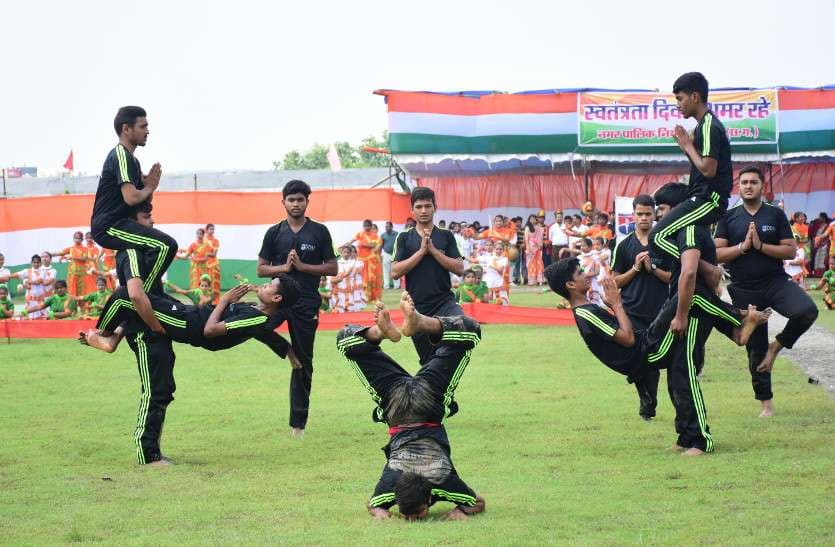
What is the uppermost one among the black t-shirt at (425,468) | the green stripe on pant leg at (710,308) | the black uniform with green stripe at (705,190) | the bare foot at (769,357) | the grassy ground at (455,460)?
the black uniform with green stripe at (705,190)

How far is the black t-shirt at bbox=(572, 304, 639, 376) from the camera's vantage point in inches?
353

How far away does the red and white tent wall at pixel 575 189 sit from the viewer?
33.6m

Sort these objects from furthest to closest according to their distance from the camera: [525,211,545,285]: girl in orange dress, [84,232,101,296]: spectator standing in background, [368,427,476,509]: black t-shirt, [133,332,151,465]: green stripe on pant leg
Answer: [525,211,545,285]: girl in orange dress < [84,232,101,296]: spectator standing in background < [133,332,151,465]: green stripe on pant leg < [368,427,476,509]: black t-shirt

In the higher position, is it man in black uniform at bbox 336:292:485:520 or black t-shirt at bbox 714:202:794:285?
black t-shirt at bbox 714:202:794:285

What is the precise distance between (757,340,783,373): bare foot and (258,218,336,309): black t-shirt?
4.03 m

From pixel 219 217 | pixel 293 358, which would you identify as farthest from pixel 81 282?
pixel 293 358

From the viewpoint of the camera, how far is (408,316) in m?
6.96

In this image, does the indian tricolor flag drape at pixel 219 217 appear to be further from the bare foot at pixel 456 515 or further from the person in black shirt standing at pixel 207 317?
the bare foot at pixel 456 515

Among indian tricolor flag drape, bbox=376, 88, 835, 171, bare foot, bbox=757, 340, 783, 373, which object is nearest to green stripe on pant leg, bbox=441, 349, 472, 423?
bare foot, bbox=757, 340, 783, 373

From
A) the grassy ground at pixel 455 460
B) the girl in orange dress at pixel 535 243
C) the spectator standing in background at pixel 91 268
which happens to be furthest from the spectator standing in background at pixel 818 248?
the spectator standing in background at pixel 91 268

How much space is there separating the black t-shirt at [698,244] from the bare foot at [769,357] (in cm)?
163

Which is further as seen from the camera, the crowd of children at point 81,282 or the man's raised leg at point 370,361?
the crowd of children at point 81,282

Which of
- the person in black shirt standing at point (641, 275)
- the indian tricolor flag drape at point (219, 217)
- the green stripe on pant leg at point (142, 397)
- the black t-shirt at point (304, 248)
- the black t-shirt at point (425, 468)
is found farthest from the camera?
the indian tricolor flag drape at point (219, 217)

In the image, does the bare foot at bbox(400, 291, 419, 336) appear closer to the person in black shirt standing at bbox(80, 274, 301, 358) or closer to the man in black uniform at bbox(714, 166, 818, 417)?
the person in black shirt standing at bbox(80, 274, 301, 358)
